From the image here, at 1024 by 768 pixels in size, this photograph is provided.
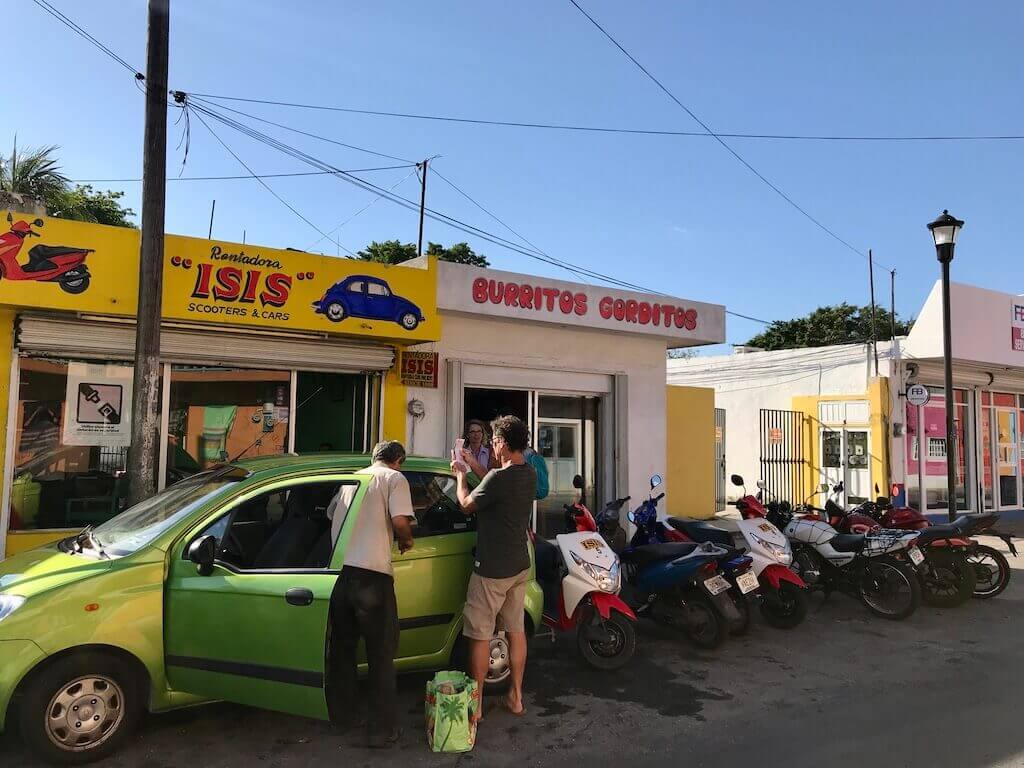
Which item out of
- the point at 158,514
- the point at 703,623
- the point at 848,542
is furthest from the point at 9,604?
the point at 848,542

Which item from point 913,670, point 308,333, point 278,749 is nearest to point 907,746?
point 913,670

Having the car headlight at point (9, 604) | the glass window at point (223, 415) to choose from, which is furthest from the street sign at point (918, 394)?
the car headlight at point (9, 604)

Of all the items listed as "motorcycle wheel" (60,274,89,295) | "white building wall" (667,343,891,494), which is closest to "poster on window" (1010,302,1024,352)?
"white building wall" (667,343,891,494)

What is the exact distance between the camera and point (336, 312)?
816cm

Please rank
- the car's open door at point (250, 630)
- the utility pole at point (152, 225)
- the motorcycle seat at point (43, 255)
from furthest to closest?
the motorcycle seat at point (43, 255), the utility pole at point (152, 225), the car's open door at point (250, 630)

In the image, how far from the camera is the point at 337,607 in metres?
4.02

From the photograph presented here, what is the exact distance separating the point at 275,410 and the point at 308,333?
1091 millimetres

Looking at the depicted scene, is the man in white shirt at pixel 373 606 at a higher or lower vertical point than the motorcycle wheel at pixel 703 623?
higher

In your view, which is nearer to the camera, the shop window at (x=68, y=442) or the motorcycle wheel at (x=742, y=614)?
the motorcycle wheel at (x=742, y=614)

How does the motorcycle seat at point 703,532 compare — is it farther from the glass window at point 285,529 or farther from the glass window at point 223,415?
the glass window at point 223,415

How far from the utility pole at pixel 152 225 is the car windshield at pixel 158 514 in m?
1.73

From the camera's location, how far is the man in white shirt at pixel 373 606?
4.02 m

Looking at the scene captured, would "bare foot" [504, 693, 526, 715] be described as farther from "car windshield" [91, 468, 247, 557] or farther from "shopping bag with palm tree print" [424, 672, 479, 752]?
"car windshield" [91, 468, 247, 557]

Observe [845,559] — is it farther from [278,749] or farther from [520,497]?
[278,749]
